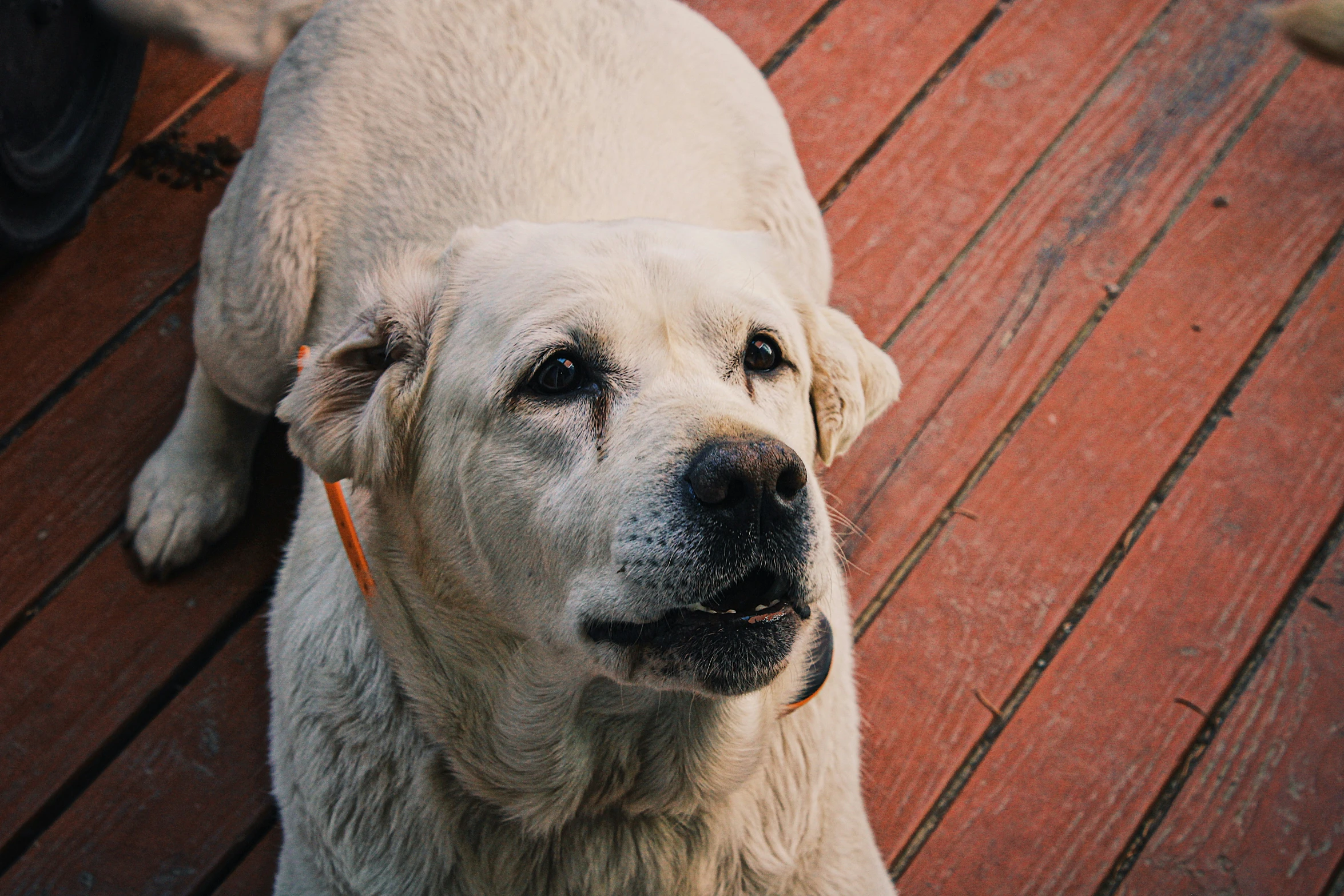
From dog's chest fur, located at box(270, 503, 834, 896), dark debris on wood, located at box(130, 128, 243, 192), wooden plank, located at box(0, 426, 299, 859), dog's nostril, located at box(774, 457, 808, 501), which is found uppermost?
dog's nostril, located at box(774, 457, 808, 501)

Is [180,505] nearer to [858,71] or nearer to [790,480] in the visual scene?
[790,480]

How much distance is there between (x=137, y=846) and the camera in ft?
7.40

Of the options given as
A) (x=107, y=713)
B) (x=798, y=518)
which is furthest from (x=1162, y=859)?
(x=107, y=713)

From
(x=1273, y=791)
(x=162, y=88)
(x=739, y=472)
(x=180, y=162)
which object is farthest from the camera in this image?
(x=162, y=88)

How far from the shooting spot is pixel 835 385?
1.82m

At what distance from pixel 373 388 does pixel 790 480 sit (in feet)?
2.48

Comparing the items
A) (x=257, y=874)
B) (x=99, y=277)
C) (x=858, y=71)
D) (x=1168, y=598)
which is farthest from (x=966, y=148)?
(x=257, y=874)

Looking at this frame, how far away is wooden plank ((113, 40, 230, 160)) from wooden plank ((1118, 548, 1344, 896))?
134 inches

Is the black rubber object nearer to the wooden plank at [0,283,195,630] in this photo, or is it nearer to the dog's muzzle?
the wooden plank at [0,283,195,630]

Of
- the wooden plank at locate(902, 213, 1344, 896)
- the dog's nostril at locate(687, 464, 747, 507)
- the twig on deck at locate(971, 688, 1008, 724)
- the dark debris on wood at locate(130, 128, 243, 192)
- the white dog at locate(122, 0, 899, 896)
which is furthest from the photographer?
the dark debris on wood at locate(130, 128, 243, 192)

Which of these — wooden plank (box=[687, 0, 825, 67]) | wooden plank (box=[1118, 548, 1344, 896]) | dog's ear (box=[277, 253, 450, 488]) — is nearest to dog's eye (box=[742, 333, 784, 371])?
dog's ear (box=[277, 253, 450, 488])

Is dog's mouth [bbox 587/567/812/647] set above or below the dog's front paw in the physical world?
above

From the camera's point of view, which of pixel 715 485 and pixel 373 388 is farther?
pixel 373 388

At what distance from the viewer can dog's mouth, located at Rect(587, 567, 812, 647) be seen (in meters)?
1.38
